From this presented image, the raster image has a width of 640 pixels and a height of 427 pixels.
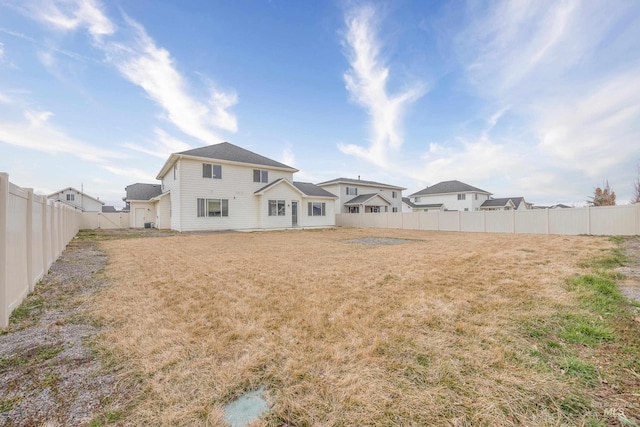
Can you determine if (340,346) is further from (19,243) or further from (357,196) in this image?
(357,196)

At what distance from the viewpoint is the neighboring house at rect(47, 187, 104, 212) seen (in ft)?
124

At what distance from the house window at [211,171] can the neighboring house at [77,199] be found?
3454 centimetres

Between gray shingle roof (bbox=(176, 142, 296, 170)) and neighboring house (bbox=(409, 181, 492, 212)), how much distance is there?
2804cm

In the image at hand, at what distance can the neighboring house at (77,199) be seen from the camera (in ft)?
124

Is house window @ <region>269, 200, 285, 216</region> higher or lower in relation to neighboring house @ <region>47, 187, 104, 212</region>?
lower

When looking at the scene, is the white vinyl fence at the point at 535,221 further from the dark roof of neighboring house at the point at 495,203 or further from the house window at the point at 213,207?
the dark roof of neighboring house at the point at 495,203

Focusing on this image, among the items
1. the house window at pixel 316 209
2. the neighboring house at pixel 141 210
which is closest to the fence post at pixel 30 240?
the house window at pixel 316 209

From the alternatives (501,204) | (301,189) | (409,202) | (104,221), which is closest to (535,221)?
(301,189)

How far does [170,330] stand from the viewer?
9.54 feet

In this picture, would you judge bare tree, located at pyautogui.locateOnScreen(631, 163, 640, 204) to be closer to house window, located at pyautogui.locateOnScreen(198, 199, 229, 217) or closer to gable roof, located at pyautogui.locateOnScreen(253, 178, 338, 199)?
gable roof, located at pyautogui.locateOnScreen(253, 178, 338, 199)

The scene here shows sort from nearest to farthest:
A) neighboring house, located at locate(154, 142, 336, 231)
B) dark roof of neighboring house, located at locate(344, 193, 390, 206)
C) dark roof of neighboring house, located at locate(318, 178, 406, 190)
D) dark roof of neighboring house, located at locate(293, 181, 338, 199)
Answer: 1. neighboring house, located at locate(154, 142, 336, 231)
2. dark roof of neighboring house, located at locate(293, 181, 338, 199)
3. dark roof of neighboring house, located at locate(344, 193, 390, 206)
4. dark roof of neighboring house, located at locate(318, 178, 406, 190)

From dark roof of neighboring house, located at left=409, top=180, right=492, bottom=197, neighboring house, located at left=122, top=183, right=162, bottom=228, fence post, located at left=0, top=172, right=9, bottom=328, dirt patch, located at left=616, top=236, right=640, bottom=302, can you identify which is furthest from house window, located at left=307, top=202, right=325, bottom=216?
dark roof of neighboring house, located at left=409, top=180, right=492, bottom=197

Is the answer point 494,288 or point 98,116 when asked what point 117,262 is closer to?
point 494,288

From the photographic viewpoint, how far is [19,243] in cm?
371
